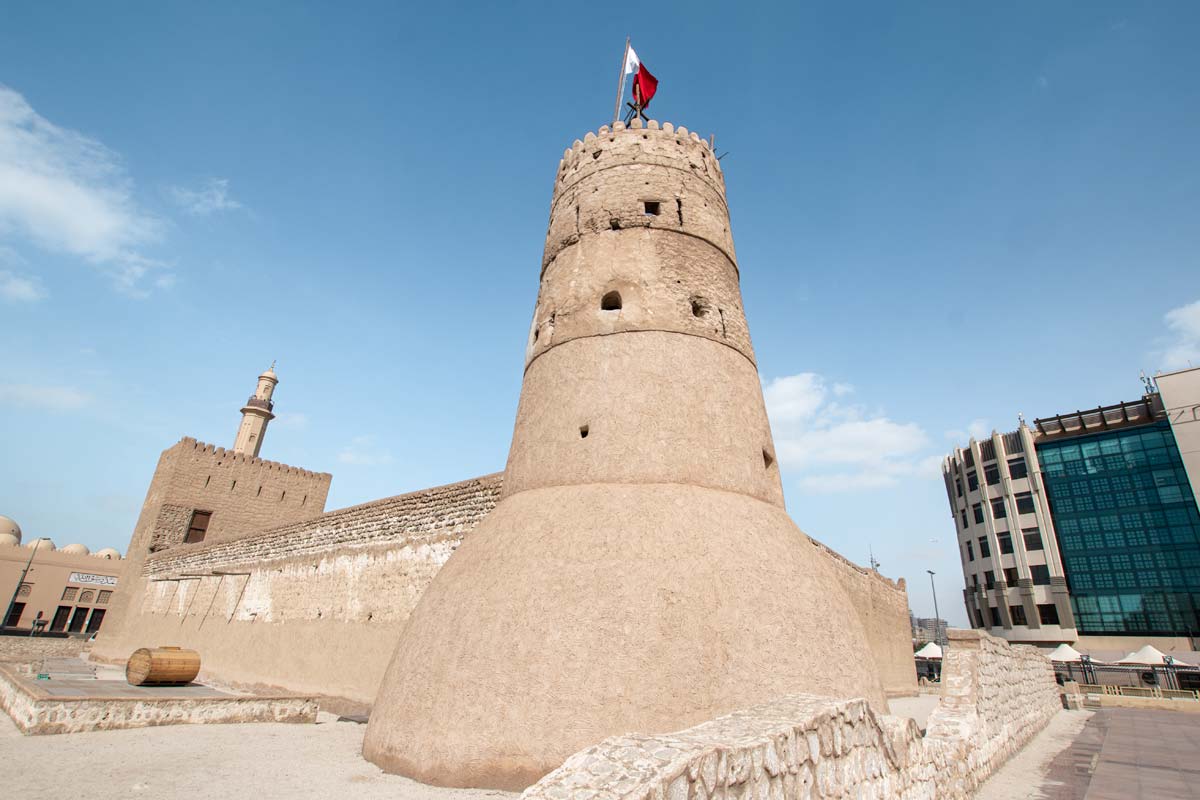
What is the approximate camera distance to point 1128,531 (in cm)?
3697

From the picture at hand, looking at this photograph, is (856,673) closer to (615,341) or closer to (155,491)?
(615,341)

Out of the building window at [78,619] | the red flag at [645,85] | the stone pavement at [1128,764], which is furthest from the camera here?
the building window at [78,619]

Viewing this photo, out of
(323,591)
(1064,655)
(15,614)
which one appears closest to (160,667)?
(323,591)

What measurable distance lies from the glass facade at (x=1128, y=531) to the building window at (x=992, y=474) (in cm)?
282

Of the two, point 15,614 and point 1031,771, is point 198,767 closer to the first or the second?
point 1031,771

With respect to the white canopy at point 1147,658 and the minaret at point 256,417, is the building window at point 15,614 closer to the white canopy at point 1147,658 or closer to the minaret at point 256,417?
the minaret at point 256,417

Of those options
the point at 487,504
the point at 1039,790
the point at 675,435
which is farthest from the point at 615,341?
the point at 1039,790

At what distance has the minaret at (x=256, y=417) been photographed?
2980 centimetres

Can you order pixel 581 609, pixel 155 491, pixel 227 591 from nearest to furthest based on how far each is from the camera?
pixel 581 609 < pixel 227 591 < pixel 155 491

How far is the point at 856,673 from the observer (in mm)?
5406

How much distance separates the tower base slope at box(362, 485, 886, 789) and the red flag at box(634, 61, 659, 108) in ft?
28.1

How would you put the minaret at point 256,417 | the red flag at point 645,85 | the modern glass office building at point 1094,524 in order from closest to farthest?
1. the red flag at point 645,85
2. the minaret at point 256,417
3. the modern glass office building at point 1094,524

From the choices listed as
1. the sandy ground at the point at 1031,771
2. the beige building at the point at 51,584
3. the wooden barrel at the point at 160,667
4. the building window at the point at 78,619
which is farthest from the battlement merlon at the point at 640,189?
the building window at the point at 78,619

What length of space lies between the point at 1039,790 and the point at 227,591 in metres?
18.2
